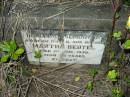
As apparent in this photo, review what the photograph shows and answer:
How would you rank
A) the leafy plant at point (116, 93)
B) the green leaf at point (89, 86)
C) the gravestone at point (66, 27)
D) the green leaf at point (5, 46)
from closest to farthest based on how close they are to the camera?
1. the gravestone at point (66, 27)
2. the green leaf at point (5, 46)
3. the leafy plant at point (116, 93)
4. the green leaf at point (89, 86)

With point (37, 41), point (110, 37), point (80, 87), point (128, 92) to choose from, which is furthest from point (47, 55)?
point (128, 92)

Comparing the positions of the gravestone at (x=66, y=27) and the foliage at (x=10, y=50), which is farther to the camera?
the foliage at (x=10, y=50)

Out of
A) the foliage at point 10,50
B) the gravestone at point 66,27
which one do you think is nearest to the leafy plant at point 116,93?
the gravestone at point 66,27

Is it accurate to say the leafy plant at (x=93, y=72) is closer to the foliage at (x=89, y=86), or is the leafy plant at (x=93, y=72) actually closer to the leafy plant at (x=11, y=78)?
the foliage at (x=89, y=86)

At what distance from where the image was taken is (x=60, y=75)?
2.10 meters

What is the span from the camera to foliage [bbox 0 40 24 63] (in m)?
1.77

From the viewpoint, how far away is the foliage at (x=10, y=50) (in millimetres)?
1772

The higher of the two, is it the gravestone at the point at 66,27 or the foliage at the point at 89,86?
the gravestone at the point at 66,27

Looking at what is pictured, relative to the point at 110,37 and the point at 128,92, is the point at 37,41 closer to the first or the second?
the point at 110,37

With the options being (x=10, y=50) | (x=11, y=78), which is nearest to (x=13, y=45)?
(x=10, y=50)

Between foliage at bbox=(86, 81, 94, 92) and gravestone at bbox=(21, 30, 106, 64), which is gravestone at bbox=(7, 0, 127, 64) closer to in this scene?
gravestone at bbox=(21, 30, 106, 64)

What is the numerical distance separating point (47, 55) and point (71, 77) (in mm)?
288

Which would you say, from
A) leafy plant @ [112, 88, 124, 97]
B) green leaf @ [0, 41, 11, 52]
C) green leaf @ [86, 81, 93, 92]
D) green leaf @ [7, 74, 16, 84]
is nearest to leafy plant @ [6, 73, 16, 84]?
green leaf @ [7, 74, 16, 84]

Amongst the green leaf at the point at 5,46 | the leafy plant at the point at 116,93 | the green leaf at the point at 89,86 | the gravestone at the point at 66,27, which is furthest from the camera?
the green leaf at the point at 89,86
